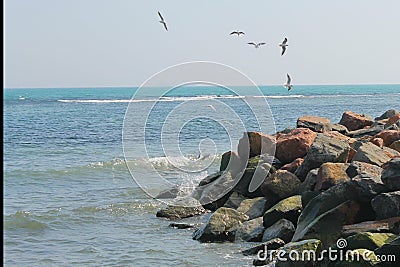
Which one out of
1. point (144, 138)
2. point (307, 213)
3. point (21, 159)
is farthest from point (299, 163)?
point (144, 138)

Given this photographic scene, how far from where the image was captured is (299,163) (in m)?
13.8

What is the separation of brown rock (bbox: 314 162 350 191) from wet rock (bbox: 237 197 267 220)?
179 cm

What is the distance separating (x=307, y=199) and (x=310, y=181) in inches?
39.8

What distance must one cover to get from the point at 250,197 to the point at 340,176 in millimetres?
3445

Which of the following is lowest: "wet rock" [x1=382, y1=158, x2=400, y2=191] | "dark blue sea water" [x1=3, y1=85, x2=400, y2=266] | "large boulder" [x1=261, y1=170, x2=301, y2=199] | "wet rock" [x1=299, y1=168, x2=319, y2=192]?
"dark blue sea water" [x1=3, y1=85, x2=400, y2=266]

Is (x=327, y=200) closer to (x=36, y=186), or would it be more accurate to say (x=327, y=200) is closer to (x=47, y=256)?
(x=47, y=256)

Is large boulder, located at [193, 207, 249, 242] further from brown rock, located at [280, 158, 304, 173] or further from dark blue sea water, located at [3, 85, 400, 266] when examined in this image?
brown rock, located at [280, 158, 304, 173]

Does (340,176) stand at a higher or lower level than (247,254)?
higher

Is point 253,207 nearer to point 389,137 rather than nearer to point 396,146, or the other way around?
point 396,146

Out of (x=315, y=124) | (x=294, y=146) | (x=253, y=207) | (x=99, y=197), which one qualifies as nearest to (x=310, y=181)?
(x=253, y=207)

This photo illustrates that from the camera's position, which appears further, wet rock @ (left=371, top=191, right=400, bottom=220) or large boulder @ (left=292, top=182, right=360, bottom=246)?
large boulder @ (left=292, top=182, right=360, bottom=246)

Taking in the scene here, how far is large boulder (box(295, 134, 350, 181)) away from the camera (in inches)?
497

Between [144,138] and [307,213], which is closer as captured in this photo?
[307,213]

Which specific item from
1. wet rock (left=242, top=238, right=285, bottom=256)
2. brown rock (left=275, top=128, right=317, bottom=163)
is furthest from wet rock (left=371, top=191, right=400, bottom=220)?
brown rock (left=275, top=128, right=317, bottom=163)
